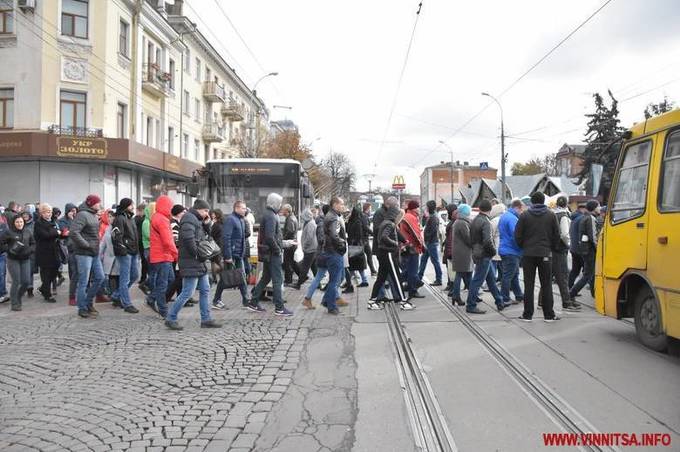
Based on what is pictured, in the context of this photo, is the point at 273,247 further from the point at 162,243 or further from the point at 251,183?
the point at 251,183

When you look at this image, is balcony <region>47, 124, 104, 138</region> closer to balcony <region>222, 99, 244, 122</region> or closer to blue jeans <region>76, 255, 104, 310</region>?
blue jeans <region>76, 255, 104, 310</region>

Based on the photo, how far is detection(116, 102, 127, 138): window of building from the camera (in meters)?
26.8

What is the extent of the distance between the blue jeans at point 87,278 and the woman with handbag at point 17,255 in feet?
5.55

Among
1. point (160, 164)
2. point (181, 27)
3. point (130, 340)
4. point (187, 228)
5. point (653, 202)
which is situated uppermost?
point (181, 27)

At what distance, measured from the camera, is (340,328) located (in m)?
7.80

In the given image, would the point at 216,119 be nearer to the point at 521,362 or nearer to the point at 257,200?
the point at 257,200

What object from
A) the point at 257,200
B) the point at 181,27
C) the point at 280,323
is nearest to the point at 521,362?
the point at 280,323

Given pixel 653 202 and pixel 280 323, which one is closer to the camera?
pixel 653 202

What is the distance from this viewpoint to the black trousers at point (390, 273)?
9.13 metres

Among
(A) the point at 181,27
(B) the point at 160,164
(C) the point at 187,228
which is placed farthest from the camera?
(A) the point at 181,27

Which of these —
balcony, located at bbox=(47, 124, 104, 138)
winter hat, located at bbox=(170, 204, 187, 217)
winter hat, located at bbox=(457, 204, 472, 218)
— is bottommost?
winter hat, located at bbox=(170, 204, 187, 217)

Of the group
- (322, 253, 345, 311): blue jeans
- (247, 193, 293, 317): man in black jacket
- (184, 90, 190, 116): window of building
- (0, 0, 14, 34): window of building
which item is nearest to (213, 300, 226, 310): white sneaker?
(247, 193, 293, 317): man in black jacket

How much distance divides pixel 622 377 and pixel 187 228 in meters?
5.70

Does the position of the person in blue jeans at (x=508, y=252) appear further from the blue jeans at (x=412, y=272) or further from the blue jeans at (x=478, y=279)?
the blue jeans at (x=412, y=272)
